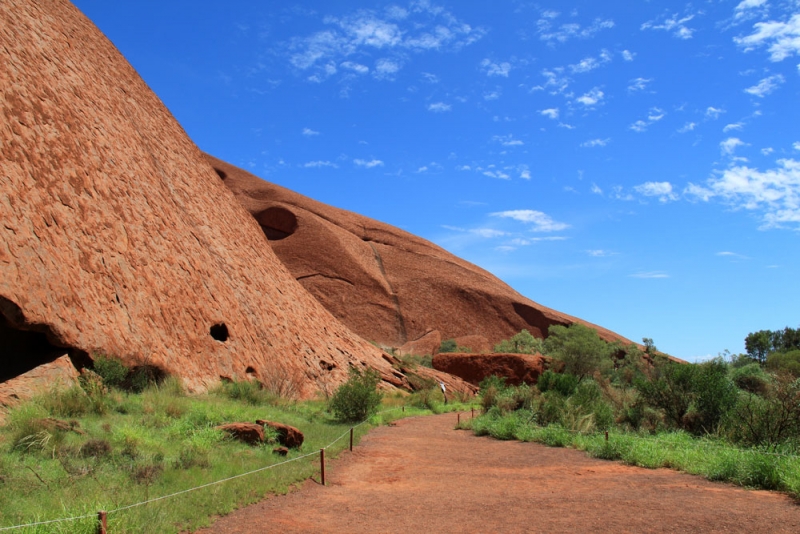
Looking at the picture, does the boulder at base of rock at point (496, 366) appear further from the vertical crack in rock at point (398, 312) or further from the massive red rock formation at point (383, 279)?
the vertical crack in rock at point (398, 312)

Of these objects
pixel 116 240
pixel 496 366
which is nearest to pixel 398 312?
pixel 496 366

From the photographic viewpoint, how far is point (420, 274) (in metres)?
52.2

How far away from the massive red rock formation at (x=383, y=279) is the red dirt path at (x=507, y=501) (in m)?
34.2

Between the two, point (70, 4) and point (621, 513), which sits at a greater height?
point (70, 4)

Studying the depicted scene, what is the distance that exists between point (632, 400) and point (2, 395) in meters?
13.5

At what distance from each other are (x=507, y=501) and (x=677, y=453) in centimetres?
416

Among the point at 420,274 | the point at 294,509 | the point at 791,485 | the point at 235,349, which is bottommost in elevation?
the point at 294,509

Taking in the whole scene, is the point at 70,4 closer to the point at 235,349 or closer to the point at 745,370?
the point at 235,349

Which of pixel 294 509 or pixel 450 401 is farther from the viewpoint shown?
pixel 450 401

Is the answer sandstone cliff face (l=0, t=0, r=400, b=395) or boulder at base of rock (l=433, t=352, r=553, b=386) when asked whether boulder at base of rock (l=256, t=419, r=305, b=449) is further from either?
boulder at base of rock (l=433, t=352, r=553, b=386)

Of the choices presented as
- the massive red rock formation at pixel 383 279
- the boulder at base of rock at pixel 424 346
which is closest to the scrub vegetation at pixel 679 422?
the boulder at base of rock at pixel 424 346

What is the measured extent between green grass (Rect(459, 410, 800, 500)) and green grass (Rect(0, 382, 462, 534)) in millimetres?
4525

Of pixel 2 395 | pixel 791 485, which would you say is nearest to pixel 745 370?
pixel 791 485

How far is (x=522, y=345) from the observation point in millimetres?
42875
